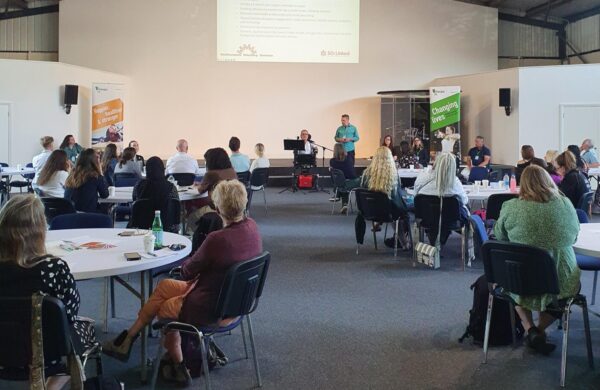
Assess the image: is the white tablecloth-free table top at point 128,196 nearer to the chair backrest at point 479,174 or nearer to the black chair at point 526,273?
the black chair at point 526,273

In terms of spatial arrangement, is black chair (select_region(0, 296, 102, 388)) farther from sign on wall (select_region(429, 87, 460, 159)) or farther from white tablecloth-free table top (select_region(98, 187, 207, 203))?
sign on wall (select_region(429, 87, 460, 159))

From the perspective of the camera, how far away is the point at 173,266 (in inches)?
157

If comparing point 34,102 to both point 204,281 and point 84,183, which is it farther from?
point 204,281

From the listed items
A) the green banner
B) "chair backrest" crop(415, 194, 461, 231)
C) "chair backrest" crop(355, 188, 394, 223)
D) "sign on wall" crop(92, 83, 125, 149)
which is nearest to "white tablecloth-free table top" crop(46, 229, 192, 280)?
"chair backrest" crop(415, 194, 461, 231)

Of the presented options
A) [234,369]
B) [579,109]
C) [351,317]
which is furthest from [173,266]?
[579,109]

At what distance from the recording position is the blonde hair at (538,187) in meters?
3.79

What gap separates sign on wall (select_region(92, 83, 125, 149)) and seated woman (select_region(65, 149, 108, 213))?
8528 millimetres

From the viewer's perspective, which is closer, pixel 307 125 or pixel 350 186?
pixel 350 186

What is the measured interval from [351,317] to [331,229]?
4.17 metres

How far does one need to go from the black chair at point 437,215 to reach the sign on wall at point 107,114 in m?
9.71

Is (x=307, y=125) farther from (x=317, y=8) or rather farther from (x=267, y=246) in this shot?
(x=267, y=246)

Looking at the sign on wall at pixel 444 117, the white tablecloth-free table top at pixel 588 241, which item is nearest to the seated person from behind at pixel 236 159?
the sign on wall at pixel 444 117

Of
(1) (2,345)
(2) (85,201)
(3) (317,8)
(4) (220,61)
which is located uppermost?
(3) (317,8)

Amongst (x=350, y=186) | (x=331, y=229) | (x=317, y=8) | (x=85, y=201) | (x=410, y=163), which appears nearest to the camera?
(x=85, y=201)
